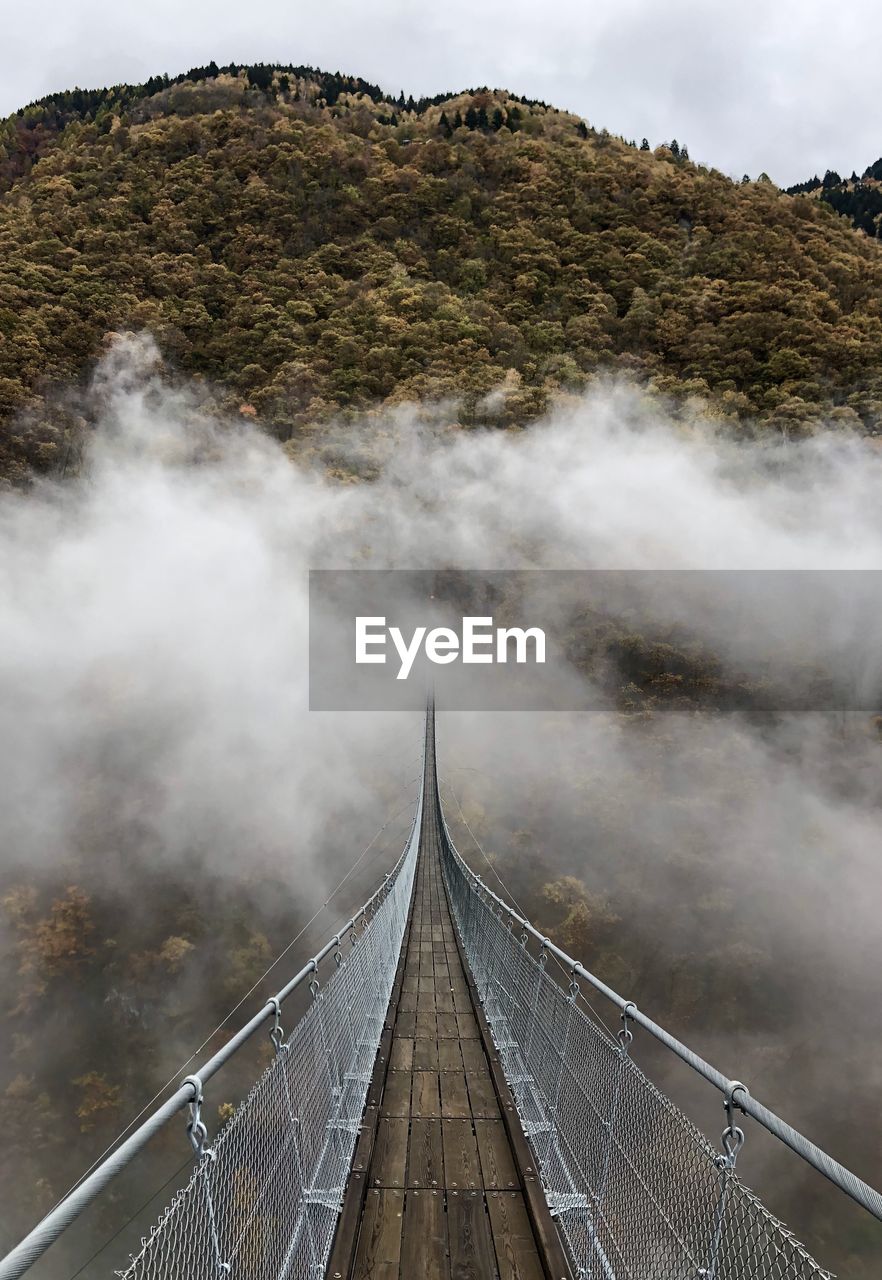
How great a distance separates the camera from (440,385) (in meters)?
44.9

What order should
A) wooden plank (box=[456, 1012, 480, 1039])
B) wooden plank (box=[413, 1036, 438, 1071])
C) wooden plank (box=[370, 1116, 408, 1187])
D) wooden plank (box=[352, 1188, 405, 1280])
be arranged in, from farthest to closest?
wooden plank (box=[456, 1012, 480, 1039]) → wooden plank (box=[413, 1036, 438, 1071]) → wooden plank (box=[370, 1116, 408, 1187]) → wooden plank (box=[352, 1188, 405, 1280])

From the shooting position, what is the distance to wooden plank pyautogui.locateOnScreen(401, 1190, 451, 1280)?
2.54 metres

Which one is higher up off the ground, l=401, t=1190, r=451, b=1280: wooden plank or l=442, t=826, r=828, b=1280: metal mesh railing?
l=442, t=826, r=828, b=1280: metal mesh railing

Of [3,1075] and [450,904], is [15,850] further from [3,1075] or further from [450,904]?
[450,904]

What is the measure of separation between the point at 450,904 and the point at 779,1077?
105ft

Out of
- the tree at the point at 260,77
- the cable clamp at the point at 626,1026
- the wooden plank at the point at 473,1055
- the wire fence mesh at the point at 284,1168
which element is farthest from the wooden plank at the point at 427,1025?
the tree at the point at 260,77

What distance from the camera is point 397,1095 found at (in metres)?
3.88

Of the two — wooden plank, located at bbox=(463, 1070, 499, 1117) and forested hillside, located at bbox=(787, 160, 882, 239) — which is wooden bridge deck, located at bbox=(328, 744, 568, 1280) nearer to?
wooden plank, located at bbox=(463, 1070, 499, 1117)

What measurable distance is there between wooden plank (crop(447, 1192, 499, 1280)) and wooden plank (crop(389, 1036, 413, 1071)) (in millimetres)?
1338

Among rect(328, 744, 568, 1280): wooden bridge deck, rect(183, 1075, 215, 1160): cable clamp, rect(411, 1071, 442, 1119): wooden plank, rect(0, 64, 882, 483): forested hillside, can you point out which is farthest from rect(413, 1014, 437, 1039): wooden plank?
rect(0, 64, 882, 483): forested hillside

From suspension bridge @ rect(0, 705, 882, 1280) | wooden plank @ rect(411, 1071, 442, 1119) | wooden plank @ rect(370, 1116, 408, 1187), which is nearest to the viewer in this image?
suspension bridge @ rect(0, 705, 882, 1280)

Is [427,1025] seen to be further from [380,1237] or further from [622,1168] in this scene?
[622,1168]

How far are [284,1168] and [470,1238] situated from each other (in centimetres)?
93

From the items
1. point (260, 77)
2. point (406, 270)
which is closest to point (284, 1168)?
point (406, 270)
